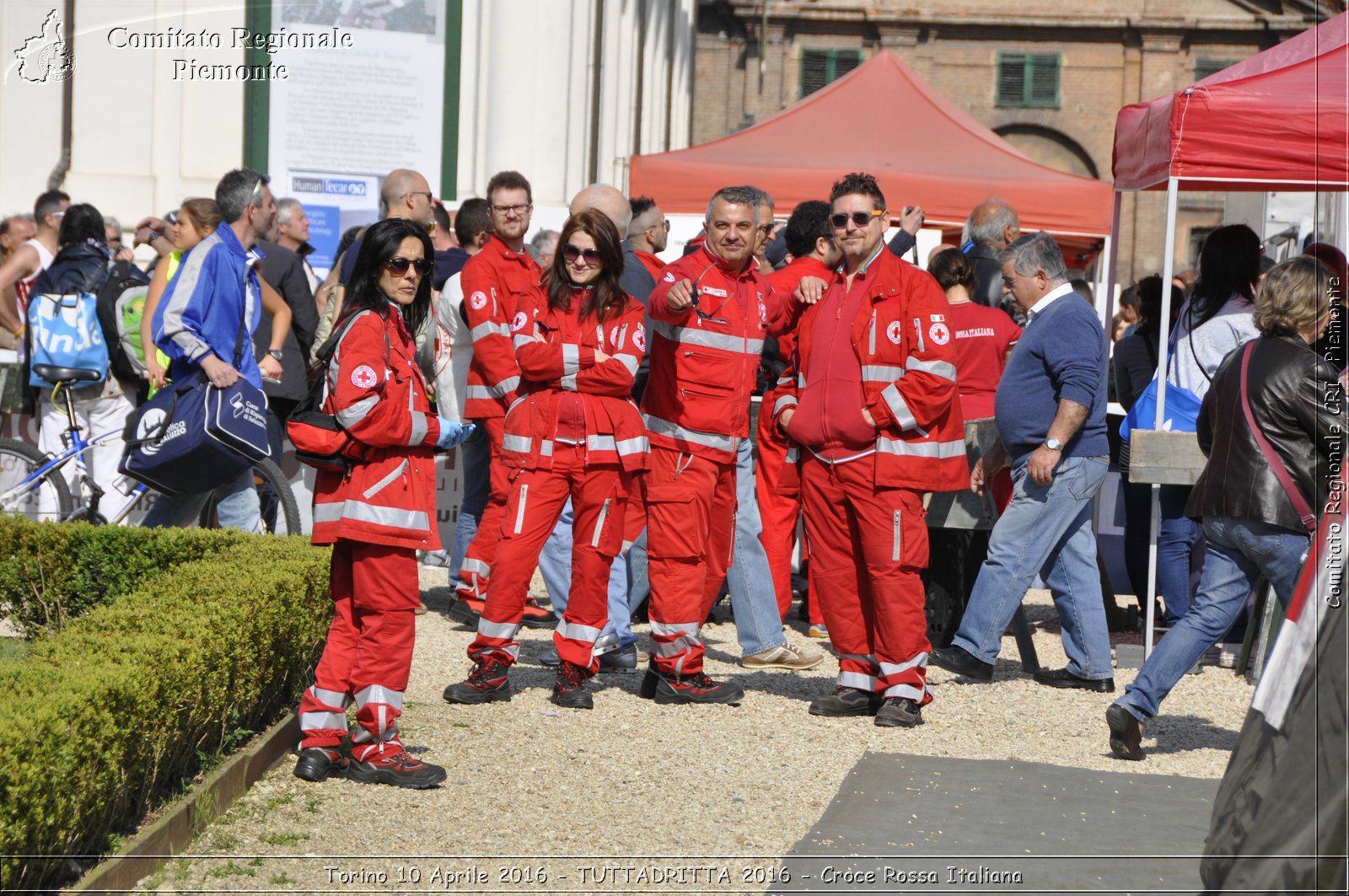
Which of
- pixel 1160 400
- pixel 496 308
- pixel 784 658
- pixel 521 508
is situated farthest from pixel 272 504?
pixel 1160 400

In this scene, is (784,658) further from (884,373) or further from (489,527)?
(884,373)

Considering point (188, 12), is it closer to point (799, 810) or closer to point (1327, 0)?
point (799, 810)

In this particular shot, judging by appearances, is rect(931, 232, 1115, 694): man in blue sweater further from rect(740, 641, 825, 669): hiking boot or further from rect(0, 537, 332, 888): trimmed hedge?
rect(0, 537, 332, 888): trimmed hedge

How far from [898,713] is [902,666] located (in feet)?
0.64

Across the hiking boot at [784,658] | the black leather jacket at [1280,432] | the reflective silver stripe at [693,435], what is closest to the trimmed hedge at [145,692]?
the reflective silver stripe at [693,435]

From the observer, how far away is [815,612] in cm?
852

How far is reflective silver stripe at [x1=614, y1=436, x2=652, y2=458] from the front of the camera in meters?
6.36

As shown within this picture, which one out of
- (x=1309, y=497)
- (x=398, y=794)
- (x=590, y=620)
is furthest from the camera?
(x=590, y=620)

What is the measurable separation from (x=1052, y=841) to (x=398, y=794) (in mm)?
2127

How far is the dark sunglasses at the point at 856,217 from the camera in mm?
6336

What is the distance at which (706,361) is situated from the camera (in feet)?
21.5

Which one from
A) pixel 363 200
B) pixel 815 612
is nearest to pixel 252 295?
pixel 815 612

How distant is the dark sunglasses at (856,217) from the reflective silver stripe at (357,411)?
2265 millimetres

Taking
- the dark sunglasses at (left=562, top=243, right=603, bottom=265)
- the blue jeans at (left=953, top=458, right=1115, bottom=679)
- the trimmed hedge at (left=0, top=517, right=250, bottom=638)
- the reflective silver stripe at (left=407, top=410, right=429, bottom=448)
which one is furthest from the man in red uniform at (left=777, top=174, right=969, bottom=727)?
the trimmed hedge at (left=0, top=517, right=250, bottom=638)
